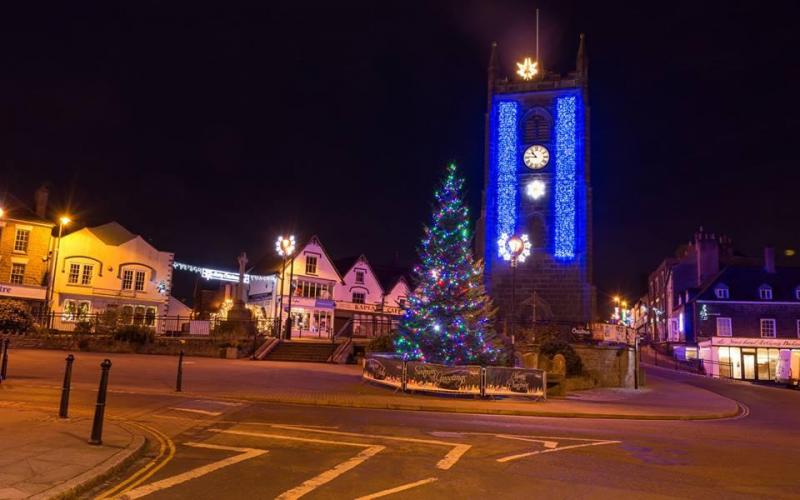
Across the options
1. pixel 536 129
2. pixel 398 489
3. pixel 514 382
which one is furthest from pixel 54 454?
pixel 536 129

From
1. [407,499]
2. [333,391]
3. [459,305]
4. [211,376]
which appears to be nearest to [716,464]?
[407,499]

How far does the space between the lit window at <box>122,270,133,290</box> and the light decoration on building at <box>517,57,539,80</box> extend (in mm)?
35991

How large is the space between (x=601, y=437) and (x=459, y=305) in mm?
10180

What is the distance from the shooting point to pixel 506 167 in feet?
164

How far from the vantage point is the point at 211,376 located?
2123cm

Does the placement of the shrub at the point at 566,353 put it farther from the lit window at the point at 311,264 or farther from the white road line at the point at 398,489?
the lit window at the point at 311,264

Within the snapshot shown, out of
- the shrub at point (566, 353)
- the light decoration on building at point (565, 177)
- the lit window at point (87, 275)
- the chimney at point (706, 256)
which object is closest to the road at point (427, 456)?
the shrub at point (566, 353)

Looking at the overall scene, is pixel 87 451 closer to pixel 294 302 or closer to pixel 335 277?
pixel 294 302

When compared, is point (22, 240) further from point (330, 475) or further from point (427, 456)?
point (330, 475)

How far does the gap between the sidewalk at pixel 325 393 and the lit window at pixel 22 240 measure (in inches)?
977

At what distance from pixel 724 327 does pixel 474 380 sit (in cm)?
4266

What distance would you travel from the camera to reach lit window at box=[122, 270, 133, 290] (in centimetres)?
4981

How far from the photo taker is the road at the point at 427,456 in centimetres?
719

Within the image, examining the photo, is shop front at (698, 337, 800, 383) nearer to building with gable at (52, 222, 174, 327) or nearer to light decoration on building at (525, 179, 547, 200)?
light decoration on building at (525, 179, 547, 200)
